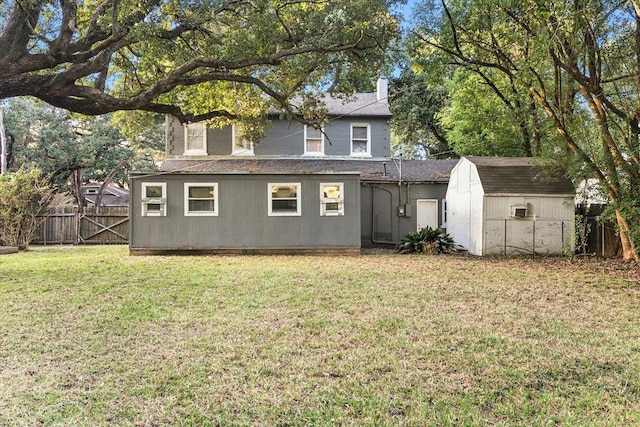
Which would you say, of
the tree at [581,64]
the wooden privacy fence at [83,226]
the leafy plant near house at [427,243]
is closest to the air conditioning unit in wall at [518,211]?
the tree at [581,64]

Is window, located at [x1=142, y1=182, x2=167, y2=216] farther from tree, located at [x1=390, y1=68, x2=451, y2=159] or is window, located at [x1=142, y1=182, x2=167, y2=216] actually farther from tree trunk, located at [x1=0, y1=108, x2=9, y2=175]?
tree trunk, located at [x1=0, y1=108, x2=9, y2=175]

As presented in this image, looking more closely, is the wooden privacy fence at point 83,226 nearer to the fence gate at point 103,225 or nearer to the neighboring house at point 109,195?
the fence gate at point 103,225

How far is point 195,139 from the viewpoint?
15172 millimetres

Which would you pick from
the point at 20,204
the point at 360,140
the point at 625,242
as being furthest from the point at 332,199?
the point at 20,204

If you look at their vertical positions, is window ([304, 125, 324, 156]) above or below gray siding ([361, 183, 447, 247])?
above

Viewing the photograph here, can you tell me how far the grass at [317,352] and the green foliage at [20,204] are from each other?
24.4 ft

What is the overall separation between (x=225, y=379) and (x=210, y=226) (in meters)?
9.25

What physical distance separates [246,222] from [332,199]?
269 cm

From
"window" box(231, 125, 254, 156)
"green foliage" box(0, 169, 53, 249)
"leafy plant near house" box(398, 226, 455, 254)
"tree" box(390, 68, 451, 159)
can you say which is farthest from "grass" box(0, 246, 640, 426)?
"tree" box(390, 68, 451, 159)

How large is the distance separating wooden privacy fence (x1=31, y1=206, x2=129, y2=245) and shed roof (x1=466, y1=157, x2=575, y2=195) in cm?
1356

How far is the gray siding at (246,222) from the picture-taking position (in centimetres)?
1188

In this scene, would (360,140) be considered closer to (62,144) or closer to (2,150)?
(62,144)

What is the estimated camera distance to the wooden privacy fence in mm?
15812

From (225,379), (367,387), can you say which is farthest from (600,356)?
(225,379)
